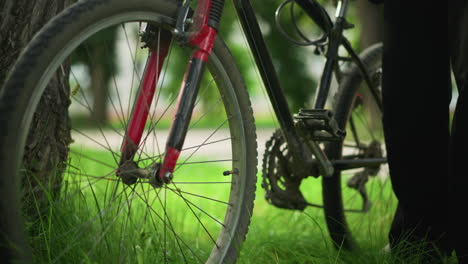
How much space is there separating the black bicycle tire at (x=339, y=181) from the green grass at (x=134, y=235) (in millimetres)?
A: 62

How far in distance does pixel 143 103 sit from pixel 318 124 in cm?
84

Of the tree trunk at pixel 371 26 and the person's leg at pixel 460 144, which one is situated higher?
the tree trunk at pixel 371 26

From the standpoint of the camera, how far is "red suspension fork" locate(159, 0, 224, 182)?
145cm

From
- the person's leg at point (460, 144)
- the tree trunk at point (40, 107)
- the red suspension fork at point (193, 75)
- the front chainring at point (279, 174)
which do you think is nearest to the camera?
the red suspension fork at point (193, 75)

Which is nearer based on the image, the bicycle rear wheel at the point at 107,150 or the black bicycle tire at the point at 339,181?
the bicycle rear wheel at the point at 107,150

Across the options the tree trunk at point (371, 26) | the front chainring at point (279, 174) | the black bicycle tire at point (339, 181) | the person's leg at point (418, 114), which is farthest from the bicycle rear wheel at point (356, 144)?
the tree trunk at point (371, 26)

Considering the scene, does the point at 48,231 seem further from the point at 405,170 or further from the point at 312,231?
the point at 312,231

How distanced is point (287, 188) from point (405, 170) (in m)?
0.53

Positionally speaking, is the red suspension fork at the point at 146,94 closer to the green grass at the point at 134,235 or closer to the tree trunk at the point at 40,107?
the green grass at the point at 134,235

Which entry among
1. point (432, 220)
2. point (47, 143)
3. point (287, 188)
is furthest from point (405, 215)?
point (47, 143)

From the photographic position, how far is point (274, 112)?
2.09m

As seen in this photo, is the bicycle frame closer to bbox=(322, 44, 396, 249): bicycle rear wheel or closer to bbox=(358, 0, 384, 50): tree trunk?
bbox=(322, 44, 396, 249): bicycle rear wheel

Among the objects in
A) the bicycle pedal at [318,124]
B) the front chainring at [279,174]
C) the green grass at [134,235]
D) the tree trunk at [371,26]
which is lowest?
the green grass at [134,235]

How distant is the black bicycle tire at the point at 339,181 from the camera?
246 cm
